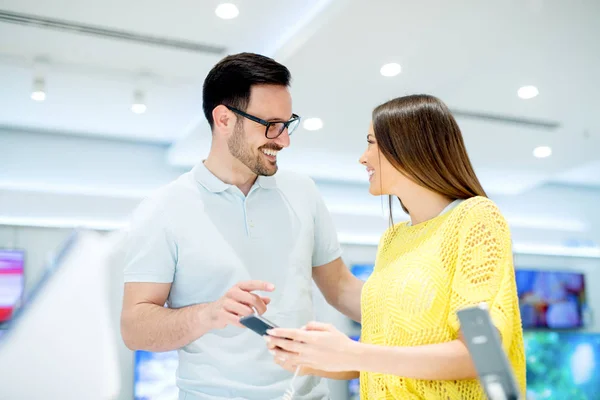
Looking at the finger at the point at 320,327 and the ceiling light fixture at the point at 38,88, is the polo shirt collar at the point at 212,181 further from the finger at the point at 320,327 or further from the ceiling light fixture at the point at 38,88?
the ceiling light fixture at the point at 38,88

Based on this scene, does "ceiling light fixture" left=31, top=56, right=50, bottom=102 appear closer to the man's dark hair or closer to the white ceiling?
the white ceiling

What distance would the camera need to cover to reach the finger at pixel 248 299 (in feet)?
4.52

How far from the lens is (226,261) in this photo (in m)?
1.74

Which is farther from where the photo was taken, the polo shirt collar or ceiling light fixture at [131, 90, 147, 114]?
ceiling light fixture at [131, 90, 147, 114]

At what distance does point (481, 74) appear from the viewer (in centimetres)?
448

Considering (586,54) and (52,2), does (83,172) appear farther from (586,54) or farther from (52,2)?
(586,54)

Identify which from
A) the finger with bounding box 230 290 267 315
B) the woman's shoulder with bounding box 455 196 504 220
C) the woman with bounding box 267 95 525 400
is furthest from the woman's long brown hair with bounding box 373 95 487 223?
the finger with bounding box 230 290 267 315

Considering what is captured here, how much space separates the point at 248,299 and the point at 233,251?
1.34 feet

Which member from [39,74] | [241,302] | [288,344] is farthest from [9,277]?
[288,344]

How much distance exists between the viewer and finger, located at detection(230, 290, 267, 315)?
4.52ft

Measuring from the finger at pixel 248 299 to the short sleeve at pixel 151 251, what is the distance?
1.25ft

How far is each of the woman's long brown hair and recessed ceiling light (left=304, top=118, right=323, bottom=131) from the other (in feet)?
12.2

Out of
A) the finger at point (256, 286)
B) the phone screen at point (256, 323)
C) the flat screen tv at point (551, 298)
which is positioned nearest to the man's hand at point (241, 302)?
the finger at point (256, 286)

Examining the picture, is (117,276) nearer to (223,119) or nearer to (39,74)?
(39,74)
